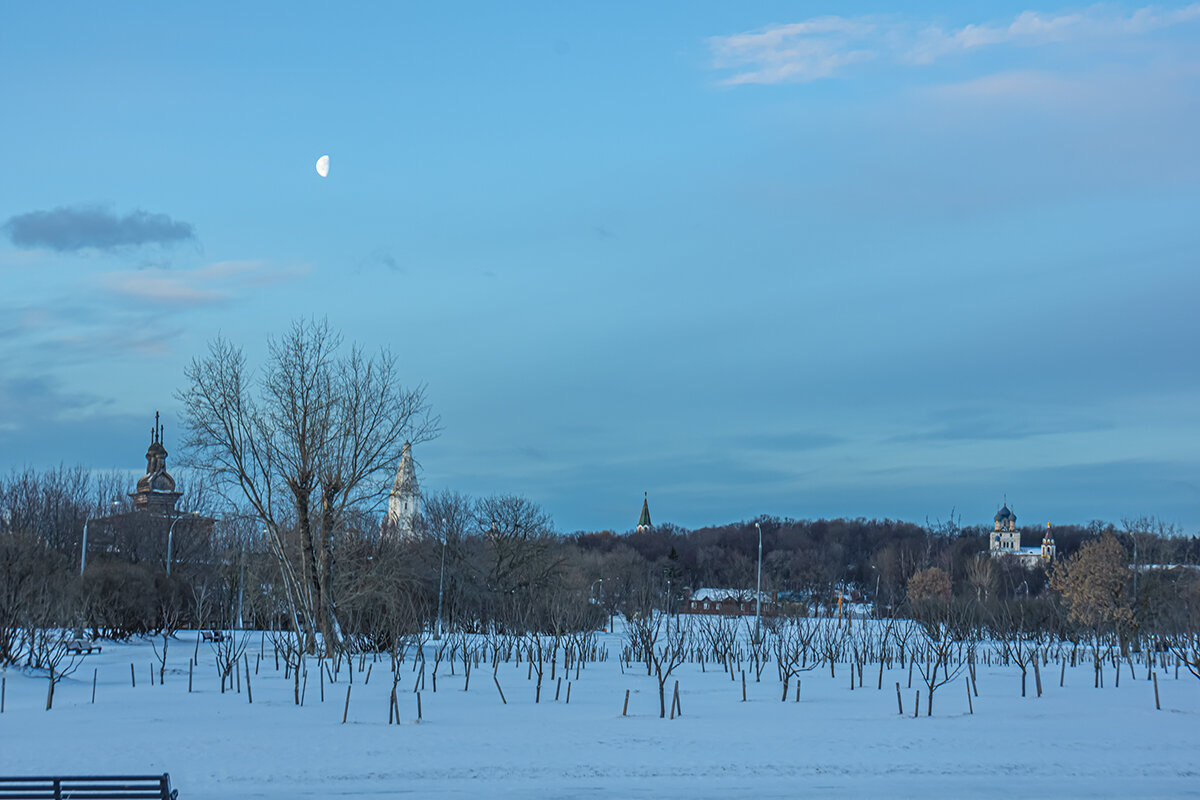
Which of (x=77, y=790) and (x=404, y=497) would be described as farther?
(x=404, y=497)

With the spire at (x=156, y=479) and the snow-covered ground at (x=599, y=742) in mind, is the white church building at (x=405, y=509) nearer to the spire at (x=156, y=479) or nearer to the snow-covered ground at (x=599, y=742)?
the snow-covered ground at (x=599, y=742)

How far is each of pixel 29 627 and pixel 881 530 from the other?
136 m

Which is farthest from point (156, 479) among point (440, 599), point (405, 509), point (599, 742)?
point (599, 742)

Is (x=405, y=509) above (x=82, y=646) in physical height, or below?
above

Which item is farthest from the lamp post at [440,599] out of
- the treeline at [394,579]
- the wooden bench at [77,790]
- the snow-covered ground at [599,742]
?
the wooden bench at [77,790]

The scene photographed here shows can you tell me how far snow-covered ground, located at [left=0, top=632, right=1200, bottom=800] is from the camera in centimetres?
1678

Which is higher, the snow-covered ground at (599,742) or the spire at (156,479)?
the spire at (156,479)

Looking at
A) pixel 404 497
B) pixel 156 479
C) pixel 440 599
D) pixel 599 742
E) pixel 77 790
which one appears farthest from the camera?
pixel 156 479

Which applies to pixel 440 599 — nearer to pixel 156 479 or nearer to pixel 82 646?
pixel 82 646

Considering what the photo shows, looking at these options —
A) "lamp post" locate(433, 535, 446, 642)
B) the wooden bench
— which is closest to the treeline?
"lamp post" locate(433, 535, 446, 642)

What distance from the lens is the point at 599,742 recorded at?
20.9m

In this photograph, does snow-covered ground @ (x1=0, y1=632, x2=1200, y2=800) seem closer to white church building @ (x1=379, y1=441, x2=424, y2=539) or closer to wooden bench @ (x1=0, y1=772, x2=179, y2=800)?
wooden bench @ (x1=0, y1=772, x2=179, y2=800)

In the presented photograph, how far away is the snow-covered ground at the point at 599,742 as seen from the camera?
16.8m

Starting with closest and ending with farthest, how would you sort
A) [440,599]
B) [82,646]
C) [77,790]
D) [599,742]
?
[77,790], [599,742], [82,646], [440,599]
